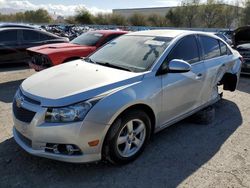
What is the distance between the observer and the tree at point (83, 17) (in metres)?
74.6

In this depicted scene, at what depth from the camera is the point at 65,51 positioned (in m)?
7.47

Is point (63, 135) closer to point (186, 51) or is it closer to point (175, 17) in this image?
point (186, 51)

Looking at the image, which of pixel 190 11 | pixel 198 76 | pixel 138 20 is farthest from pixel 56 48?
pixel 138 20

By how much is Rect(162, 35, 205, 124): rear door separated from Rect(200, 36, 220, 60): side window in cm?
27

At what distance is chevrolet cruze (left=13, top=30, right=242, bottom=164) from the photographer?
3.04 meters

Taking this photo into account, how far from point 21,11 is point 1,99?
89.9 meters

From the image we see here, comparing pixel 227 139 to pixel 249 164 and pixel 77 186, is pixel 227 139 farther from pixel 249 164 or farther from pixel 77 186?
pixel 77 186

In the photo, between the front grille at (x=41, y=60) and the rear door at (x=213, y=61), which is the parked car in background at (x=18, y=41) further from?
the rear door at (x=213, y=61)

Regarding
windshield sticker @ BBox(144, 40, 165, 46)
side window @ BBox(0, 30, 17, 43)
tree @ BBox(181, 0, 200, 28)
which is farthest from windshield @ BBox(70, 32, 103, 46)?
tree @ BBox(181, 0, 200, 28)

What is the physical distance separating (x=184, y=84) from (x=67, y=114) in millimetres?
1932

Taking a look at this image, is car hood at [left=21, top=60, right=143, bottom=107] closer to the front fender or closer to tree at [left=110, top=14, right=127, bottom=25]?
the front fender

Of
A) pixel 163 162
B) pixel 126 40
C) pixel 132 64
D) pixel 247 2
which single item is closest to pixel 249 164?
pixel 163 162

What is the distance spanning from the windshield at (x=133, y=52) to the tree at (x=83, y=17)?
7252cm

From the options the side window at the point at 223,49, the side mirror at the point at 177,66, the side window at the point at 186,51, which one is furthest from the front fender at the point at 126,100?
the side window at the point at 223,49
